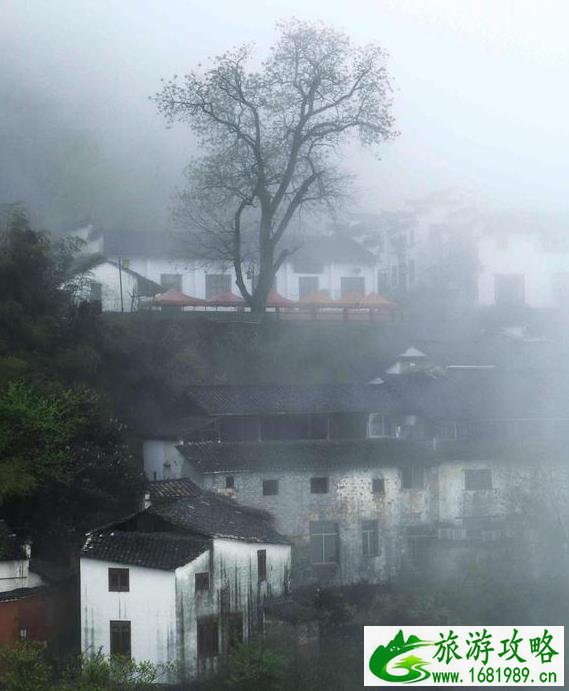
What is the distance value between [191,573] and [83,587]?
0.76 m

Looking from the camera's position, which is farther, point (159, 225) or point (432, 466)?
point (159, 225)

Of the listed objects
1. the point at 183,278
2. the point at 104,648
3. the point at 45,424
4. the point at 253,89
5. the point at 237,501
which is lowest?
the point at 104,648

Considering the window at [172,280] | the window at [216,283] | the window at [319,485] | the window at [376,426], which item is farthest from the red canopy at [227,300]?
the window at [319,485]

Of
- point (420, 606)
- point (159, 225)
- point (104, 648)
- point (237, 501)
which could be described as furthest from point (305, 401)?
point (159, 225)

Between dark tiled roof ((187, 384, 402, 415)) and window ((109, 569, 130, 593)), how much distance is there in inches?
84.5

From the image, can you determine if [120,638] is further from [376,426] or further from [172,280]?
[172,280]

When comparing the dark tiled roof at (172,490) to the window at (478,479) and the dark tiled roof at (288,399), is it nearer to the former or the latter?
the dark tiled roof at (288,399)

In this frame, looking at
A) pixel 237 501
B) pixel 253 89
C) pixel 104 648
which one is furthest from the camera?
pixel 253 89

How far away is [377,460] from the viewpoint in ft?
38.4

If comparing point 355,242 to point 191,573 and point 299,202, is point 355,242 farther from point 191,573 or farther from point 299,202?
point 191,573

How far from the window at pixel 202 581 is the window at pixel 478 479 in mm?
3131

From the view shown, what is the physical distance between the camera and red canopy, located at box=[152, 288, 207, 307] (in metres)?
13.7

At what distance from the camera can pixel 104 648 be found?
9.38 metres

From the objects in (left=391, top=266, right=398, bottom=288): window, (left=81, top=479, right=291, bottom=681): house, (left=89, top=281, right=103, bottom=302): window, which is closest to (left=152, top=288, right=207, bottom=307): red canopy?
(left=89, top=281, right=103, bottom=302): window
